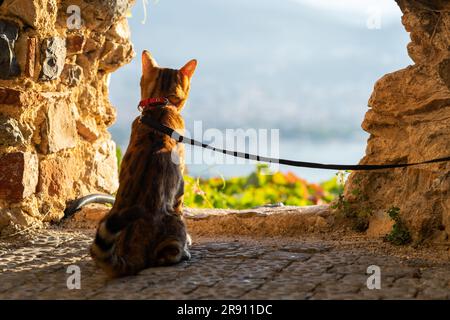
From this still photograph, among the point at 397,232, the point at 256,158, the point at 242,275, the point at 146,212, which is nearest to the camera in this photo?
the point at 242,275

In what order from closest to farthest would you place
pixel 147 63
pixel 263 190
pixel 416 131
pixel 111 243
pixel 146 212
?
1. pixel 111 243
2. pixel 146 212
3. pixel 147 63
4. pixel 416 131
5. pixel 263 190

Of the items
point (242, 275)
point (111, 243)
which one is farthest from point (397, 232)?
point (111, 243)

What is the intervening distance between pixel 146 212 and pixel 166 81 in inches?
45.7

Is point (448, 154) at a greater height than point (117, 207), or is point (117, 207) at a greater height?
point (448, 154)

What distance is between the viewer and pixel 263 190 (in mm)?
9422

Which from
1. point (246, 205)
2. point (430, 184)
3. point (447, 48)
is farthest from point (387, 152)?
point (246, 205)

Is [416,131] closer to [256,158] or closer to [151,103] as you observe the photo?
[256,158]

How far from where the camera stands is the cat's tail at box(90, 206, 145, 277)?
11.8 ft

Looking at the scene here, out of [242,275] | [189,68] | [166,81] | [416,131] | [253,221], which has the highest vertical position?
[189,68]

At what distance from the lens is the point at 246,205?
345 inches

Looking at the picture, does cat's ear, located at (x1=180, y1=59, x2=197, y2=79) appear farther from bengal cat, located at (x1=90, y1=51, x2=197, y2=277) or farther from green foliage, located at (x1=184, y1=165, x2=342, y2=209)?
green foliage, located at (x1=184, y1=165, x2=342, y2=209)
